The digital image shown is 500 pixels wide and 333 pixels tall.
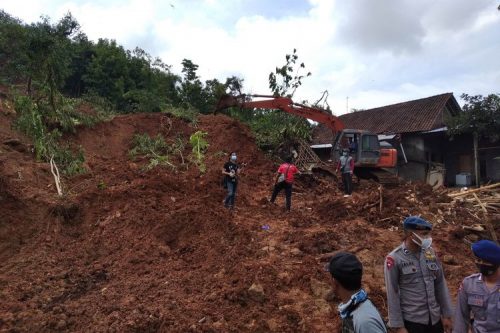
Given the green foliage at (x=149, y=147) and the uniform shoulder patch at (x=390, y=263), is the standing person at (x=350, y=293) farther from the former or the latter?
the green foliage at (x=149, y=147)

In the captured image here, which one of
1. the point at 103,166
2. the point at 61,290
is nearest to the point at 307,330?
the point at 61,290

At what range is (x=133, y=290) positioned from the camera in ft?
19.1

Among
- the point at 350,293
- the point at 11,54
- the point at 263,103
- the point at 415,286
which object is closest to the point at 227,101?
the point at 263,103

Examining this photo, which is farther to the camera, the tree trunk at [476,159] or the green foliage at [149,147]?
the tree trunk at [476,159]

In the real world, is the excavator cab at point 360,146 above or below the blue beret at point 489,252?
above

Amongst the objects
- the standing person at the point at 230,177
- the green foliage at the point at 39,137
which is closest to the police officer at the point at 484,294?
the standing person at the point at 230,177

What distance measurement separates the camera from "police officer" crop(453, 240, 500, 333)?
2928mm

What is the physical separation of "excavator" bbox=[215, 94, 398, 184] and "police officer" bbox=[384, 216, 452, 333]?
33.4ft

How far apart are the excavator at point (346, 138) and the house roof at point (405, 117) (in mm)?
7177

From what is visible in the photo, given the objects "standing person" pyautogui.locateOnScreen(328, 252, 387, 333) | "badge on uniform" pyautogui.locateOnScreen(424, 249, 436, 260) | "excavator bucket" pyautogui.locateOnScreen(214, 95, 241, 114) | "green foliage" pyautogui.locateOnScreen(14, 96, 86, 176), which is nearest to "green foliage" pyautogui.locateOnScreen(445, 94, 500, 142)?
"excavator bucket" pyautogui.locateOnScreen(214, 95, 241, 114)

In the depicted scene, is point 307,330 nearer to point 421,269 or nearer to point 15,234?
point 421,269

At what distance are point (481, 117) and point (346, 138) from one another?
7.51 m

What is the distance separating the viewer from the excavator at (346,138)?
13498mm

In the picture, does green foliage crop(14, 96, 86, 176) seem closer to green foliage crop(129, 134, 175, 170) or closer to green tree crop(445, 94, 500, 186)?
green foliage crop(129, 134, 175, 170)
